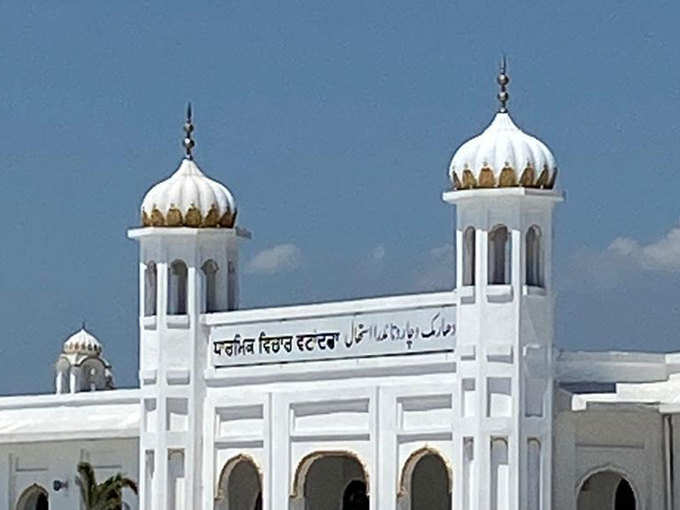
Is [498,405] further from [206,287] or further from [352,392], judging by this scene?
[206,287]

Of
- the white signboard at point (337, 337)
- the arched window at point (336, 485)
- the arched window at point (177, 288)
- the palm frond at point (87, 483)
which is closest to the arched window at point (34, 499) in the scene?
the palm frond at point (87, 483)

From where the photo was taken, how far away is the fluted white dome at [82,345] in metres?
55.2

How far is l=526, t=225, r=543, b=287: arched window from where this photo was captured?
3234 centimetres

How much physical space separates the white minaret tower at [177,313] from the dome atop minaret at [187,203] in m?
0.01

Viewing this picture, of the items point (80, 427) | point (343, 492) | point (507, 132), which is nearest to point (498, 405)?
point (507, 132)

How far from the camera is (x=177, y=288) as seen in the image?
121ft

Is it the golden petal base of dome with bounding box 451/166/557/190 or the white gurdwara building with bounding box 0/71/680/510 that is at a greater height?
the golden petal base of dome with bounding box 451/166/557/190

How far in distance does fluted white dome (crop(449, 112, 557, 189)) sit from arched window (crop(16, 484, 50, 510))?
1255 cm

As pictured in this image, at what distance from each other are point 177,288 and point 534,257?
670 centimetres

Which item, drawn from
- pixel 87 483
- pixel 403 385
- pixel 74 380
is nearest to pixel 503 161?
pixel 403 385

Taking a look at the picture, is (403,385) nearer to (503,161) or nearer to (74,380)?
(503,161)

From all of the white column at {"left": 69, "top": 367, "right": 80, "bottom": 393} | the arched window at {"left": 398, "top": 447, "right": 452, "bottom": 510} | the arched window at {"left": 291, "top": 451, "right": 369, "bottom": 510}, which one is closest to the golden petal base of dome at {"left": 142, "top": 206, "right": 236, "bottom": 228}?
the arched window at {"left": 291, "top": 451, "right": 369, "bottom": 510}

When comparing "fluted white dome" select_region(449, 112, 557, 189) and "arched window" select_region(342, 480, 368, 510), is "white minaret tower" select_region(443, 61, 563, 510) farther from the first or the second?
"arched window" select_region(342, 480, 368, 510)

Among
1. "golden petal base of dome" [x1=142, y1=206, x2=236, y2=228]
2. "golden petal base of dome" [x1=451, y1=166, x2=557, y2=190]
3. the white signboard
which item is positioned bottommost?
the white signboard
